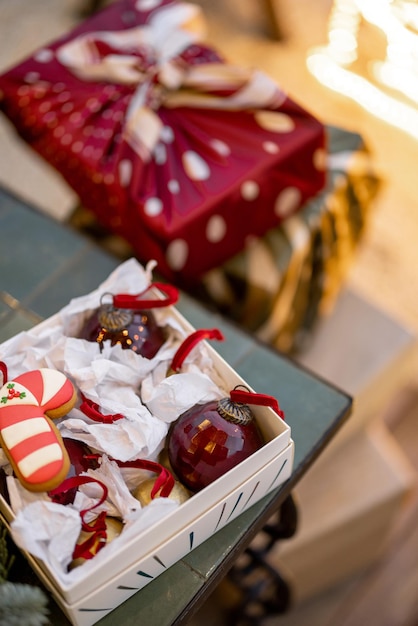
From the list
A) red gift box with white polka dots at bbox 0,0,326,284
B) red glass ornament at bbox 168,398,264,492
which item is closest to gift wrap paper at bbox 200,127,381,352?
red gift box with white polka dots at bbox 0,0,326,284

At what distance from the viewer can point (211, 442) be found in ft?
1.83

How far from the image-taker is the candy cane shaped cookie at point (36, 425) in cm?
52

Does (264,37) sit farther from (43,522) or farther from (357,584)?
(43,522)

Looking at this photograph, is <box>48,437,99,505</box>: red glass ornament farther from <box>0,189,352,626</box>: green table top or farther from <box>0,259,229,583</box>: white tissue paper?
<box>0,189,352,626</box>: green table top

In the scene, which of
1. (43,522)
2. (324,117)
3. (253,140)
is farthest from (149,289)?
(324,117)

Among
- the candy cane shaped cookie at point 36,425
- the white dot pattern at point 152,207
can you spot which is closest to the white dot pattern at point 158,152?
the white dot pattern at point 152,207

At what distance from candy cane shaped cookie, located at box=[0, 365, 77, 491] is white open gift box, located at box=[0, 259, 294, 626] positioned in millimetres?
21

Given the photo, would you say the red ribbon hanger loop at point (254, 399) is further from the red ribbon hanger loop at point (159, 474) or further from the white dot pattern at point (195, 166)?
the white dot pattern at point (195, 166)

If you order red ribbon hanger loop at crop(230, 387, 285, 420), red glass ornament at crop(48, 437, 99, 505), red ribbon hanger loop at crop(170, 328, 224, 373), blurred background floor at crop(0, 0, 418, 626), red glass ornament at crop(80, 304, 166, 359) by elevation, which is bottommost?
blurred background floor at crop(0, 0, 418, 626)

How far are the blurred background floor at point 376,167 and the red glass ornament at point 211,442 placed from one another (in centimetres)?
75

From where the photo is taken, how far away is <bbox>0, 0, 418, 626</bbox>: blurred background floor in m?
1.40

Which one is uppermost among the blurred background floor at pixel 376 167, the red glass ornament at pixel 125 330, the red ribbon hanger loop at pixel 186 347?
the red ribbon hanger loop at pixel 186 347

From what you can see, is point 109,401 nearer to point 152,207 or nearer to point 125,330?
point 125,330

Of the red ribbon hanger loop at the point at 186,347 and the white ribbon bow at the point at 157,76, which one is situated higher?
the white ribbon bow at the point at 157,76
